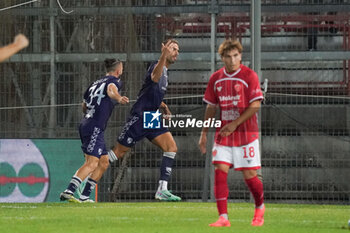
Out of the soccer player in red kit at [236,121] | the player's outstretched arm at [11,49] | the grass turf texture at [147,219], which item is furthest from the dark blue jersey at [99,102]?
the player's outstretched arm at [11,49]

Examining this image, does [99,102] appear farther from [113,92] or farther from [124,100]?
[124,100]

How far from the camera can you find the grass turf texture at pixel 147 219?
772cm

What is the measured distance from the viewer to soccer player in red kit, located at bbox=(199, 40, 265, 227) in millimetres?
8250

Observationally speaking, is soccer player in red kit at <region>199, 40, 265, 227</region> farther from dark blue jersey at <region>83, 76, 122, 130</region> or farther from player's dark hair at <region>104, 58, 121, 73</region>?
player's dark hair at <region>104, 58, 121, 73</region>

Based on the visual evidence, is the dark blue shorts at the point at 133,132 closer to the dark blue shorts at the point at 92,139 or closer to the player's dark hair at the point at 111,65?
the dark blue shorts at the point at 92,139

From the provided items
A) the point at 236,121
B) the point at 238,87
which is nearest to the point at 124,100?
the point at 238,87

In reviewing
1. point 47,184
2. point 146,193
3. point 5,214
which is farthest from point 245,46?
point 5,214

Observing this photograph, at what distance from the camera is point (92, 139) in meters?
12.0

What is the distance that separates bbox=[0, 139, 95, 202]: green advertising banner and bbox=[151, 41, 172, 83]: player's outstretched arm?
7.04 ft

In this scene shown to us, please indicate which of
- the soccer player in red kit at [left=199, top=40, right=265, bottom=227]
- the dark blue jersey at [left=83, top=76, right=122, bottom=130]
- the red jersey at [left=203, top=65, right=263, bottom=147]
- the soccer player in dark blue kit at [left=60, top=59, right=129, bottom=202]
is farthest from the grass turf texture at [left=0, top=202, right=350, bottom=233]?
the dark blue jersey at [left=83, top=76, right=122, bottom=130]

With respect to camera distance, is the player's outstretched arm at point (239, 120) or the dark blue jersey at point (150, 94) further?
the dark blue jersey at point (150, 94)

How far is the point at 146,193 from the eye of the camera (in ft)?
47.0

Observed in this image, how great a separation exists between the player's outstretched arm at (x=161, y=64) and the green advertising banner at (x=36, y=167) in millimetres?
2145

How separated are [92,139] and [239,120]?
4.14m
